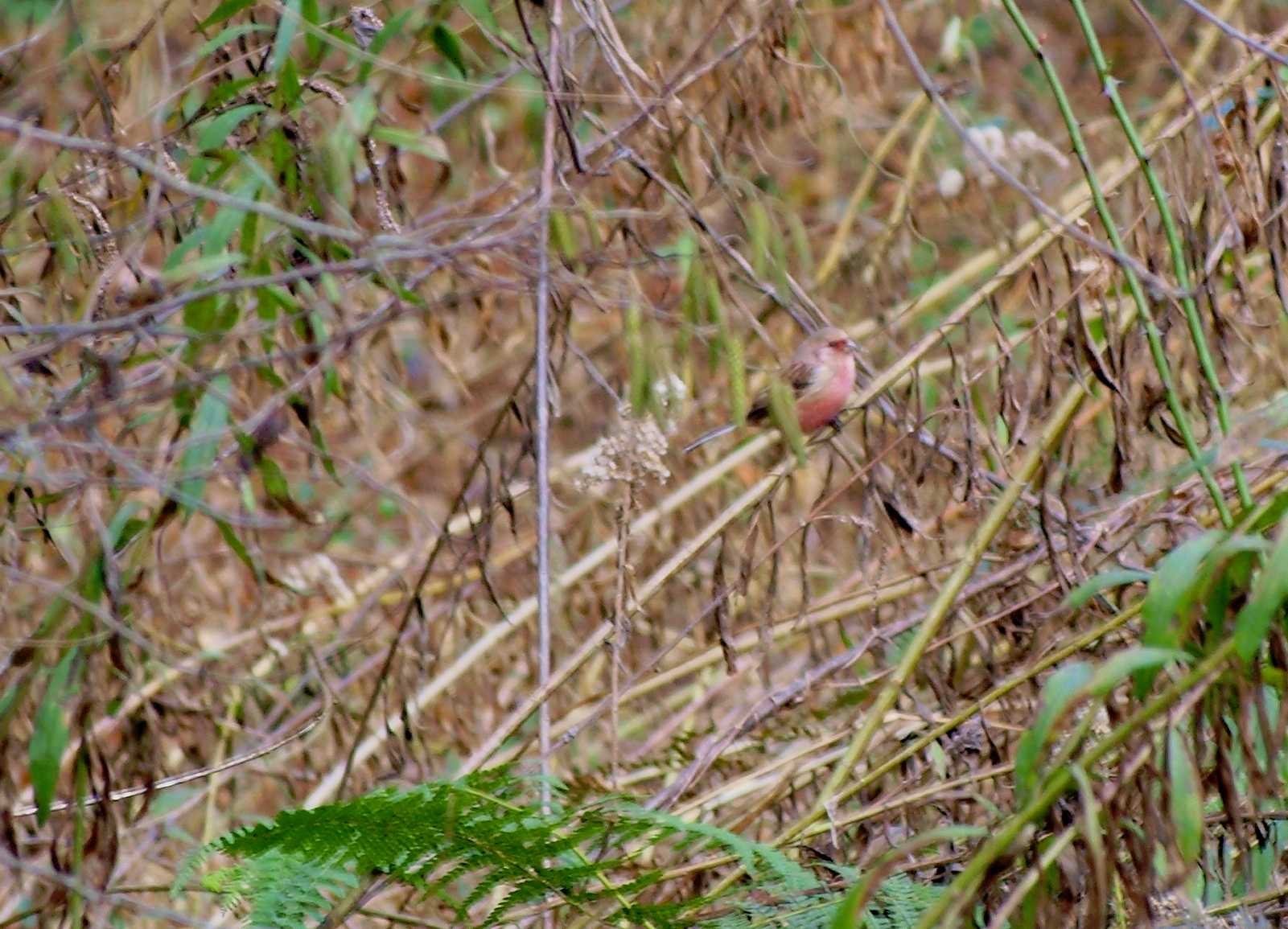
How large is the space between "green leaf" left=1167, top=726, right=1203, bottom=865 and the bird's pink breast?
2045 mm

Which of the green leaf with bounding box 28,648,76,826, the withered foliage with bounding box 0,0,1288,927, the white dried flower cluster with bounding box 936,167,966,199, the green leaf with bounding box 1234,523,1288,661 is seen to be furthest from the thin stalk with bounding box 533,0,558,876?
the white dried flower cluster with bounding box 936,167,966,199

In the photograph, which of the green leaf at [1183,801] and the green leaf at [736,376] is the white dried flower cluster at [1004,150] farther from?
the green leaf at [1183,801]

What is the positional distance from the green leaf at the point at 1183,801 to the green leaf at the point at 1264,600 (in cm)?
13

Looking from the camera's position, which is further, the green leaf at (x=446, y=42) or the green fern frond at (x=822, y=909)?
the green leaf at (x=446, y=42)

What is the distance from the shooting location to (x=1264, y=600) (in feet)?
4.82

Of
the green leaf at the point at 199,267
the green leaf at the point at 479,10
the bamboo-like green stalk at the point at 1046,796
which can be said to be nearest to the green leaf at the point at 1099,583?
the bamboo-like green stalk at the point at 1046,796

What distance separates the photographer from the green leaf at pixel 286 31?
87.7 inches

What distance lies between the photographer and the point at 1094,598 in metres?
2.64

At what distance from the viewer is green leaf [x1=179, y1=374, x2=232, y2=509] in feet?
7.02

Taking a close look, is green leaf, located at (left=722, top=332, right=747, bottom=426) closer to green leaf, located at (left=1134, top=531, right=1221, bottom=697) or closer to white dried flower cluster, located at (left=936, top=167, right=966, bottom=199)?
green leaf, located at (left=1134, top=531, right=1221, bottom=697)

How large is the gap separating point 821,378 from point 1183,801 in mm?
2170

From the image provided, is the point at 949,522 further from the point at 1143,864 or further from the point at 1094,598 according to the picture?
the point at 1143,864

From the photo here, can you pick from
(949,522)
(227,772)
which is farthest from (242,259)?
(949,522)

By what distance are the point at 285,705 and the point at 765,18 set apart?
6.79 ft
